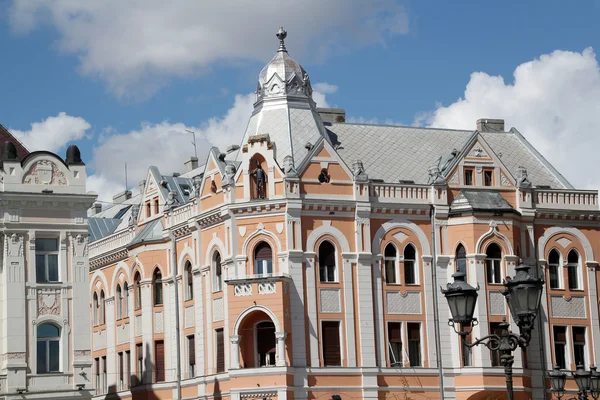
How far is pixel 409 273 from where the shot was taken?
214ft

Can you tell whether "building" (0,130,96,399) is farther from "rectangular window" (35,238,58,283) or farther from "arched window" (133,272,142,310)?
"arched window" (133,272,142,310)

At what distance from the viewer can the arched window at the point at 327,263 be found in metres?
63.1

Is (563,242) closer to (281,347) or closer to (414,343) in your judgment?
(414,343)

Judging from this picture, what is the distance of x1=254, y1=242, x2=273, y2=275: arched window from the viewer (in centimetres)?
6262

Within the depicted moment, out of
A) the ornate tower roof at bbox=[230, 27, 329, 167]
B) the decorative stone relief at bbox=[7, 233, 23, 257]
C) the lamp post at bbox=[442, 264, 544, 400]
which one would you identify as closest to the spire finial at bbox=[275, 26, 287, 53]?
the ornate tower roof at bbox=[230, 27, 329, 167]

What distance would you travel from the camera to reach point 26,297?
53531mm

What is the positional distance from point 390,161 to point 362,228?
6.19m

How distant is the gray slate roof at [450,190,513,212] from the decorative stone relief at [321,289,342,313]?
7.95 m

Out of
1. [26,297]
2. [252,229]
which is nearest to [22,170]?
[26,297]

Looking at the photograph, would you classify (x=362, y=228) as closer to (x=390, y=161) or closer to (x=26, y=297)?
(x=390, y=161)

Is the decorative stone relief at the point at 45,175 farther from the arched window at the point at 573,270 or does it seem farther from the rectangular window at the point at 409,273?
the arched window at the point at 573,270

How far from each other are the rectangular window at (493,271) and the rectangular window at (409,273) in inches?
149

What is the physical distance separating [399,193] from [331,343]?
871 cm

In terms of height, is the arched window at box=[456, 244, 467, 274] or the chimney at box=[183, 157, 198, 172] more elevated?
the chimney at box=[183, 157, 198, 172]
